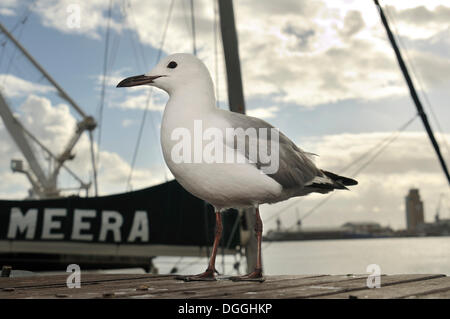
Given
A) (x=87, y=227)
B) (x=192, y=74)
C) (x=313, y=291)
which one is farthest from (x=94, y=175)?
(x=313, y=291)

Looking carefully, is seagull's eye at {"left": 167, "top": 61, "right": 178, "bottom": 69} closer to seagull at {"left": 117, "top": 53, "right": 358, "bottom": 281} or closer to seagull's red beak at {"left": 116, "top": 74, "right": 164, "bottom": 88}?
seagull at {"left": 117, "top": 53, "right": 358, "bottom": 281}

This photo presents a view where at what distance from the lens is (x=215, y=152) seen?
3453 millimetres

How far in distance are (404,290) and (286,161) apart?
49.8 inches

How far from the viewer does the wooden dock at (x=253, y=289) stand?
8.48ft

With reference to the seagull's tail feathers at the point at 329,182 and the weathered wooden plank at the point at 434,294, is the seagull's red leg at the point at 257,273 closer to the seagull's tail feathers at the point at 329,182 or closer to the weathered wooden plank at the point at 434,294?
the seagull's tail feathers at the point at 329,182

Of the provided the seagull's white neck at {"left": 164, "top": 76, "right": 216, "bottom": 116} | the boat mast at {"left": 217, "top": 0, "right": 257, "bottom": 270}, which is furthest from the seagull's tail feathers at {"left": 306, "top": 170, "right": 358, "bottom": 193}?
the boat mast at {"left": 217, "top": 0, "right": 257, "bottom": 270}

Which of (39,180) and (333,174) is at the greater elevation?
(39,180)

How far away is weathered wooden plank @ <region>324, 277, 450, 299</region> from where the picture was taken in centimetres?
250

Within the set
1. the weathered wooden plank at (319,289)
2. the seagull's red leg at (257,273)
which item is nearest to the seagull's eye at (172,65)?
the seagull's red leg at (257,273)

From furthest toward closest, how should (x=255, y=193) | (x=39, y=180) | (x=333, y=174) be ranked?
(x=39, y=180), (x=333, y=174), (x=255, y=193)
